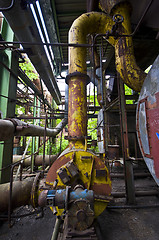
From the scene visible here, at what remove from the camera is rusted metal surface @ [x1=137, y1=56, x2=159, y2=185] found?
155 cm

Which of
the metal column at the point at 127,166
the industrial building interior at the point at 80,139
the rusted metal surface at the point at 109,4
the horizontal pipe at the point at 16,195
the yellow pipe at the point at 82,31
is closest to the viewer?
the industrial building interior at the point at 80,139

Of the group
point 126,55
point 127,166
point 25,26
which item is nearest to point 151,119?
point 126,55

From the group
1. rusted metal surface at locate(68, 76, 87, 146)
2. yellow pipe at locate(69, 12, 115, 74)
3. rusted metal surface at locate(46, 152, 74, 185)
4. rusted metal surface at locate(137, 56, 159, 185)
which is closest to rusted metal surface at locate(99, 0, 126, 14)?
yellow pipe at locate(69, 12, 115, 74)

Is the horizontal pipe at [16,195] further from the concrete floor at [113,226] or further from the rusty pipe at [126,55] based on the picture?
the rusty pipe at [126,55]

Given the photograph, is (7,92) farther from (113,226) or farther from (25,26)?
(113,226)

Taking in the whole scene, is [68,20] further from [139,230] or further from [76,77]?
[139,230]

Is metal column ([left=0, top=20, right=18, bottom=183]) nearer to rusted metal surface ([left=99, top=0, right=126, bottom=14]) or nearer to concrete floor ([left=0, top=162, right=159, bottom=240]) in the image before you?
concrete floor ([left=0, top=162, right=159, bottom=240])

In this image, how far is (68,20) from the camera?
13.8ft

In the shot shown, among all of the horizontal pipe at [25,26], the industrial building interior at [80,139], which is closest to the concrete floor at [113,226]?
the industrial building interior at [80,139]

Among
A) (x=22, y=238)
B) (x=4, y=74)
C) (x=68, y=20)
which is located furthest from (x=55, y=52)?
(x=22, y=238)

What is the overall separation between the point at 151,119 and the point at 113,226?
2.22 metres

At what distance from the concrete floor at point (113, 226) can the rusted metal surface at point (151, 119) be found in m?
1.34

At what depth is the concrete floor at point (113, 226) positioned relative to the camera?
82.1 inches

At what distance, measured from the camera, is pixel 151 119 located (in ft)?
5.39
